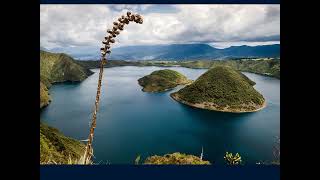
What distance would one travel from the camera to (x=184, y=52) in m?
6.77

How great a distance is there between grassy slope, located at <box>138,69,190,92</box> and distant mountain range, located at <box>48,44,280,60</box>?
0.75 ft

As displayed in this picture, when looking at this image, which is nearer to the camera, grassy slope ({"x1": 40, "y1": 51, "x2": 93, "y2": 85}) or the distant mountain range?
the distant mountain range

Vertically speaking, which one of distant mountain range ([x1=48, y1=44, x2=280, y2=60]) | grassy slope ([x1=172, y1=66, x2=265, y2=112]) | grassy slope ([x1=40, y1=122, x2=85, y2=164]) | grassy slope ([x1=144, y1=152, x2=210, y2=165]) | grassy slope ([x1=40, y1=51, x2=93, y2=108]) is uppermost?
distant mountain range ([x1=48, y1=44, x2=280, y2=60])

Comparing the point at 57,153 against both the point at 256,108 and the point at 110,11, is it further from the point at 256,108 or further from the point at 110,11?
the point at 256,108

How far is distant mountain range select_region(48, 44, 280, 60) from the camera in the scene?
6.55 m

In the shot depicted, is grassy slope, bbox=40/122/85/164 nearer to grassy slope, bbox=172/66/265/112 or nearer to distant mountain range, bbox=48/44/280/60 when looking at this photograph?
distant mountain range, bbox=48/44/280/60

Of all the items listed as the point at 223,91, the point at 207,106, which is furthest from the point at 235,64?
the point at 207,106

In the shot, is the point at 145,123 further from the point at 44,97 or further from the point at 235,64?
the point at 235,64

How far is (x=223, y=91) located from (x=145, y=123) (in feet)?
5.20

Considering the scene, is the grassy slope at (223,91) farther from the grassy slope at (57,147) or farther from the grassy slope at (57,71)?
the grassy slope at (57,147)

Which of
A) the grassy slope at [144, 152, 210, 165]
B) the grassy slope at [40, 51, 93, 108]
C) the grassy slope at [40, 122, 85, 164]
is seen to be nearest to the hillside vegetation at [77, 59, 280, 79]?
the grassy slope at [40, 51, 93, 108]

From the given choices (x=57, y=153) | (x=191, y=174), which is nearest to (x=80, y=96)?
(x=57, y=153)
